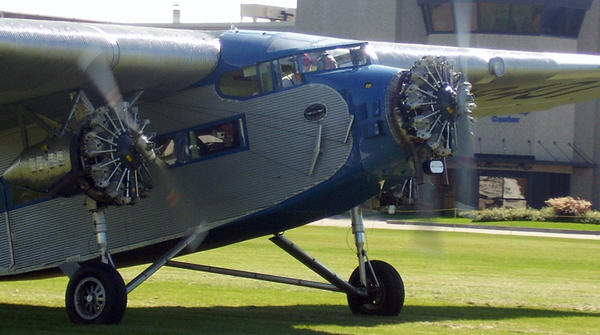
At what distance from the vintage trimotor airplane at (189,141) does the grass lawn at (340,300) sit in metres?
0.86

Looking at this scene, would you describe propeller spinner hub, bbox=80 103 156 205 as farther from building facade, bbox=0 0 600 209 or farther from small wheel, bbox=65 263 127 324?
building facade, bbox=0 0 600 209

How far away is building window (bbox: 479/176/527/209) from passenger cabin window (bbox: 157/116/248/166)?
201ft

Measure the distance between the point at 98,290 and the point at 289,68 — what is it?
4564 millimetres

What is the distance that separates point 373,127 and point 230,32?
11.4 ft

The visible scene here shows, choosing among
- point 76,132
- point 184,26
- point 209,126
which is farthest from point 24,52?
point 184,26

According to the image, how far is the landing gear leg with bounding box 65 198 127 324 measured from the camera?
51.9ft

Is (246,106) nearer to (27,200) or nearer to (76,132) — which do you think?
(76,132)

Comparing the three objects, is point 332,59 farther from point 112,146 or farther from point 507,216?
point 507,216

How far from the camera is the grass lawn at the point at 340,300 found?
16.7 meters

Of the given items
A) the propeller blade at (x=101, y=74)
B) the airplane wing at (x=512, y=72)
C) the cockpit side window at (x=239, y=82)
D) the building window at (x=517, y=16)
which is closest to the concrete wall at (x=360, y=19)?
the building window at (x=517, y=16)

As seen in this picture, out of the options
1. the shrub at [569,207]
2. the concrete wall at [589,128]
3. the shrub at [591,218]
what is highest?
the concrete wall at [589,128]

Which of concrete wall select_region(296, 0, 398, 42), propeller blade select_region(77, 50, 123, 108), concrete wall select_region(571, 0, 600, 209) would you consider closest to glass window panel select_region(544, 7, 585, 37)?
concrete wall select_region(571, 0, 600, 209)

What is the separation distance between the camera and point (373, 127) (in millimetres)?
15961

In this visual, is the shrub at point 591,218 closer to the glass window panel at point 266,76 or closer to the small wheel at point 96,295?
the glass window panel at point 266,76
